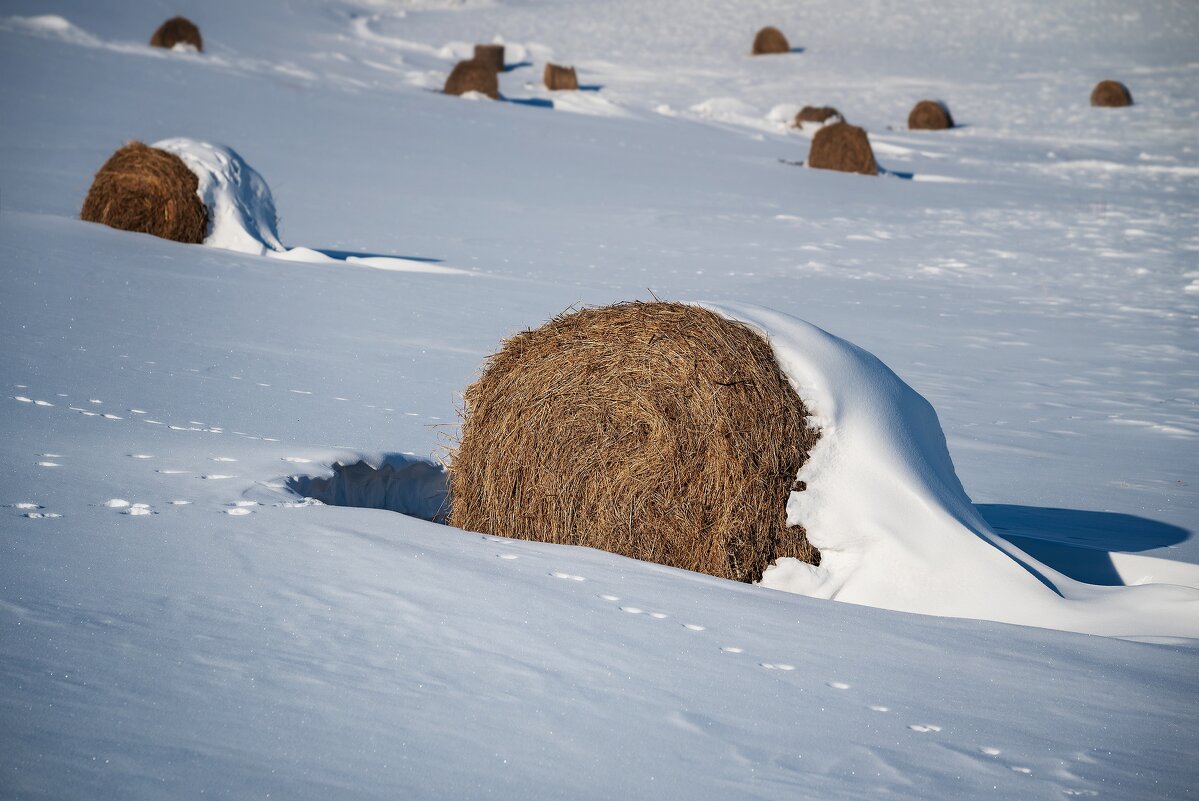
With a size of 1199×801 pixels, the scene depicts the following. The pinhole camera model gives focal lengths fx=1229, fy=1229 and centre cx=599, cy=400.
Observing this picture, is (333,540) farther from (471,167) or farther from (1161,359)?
(471,167)

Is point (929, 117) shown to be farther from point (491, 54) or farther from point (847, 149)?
point (491, 54)

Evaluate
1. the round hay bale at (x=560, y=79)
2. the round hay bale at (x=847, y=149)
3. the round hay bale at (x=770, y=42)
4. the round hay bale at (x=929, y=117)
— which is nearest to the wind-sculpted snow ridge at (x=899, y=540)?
the round hay bale at (x=847, y=149)

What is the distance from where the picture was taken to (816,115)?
2936 centimetres

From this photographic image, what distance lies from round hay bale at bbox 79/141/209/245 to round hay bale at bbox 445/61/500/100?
60.3ft

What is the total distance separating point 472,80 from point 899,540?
86.4 feet

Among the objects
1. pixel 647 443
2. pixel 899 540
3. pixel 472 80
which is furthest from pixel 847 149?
pixel 899 540

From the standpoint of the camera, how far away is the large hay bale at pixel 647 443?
4477mm

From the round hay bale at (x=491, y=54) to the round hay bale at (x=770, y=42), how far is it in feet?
29.5

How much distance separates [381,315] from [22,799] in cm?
710

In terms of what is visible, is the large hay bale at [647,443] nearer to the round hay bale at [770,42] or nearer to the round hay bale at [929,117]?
the round hay bale at [929,117]

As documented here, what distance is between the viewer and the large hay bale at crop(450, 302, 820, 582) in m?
4.48

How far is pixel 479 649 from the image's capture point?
336cm

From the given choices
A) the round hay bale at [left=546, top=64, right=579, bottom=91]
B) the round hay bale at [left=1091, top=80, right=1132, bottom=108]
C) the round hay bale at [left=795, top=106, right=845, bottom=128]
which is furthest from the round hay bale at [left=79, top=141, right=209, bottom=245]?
the round hay bale at [left=1091, top=80, right=1132, bottom=108]

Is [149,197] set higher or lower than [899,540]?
higher
